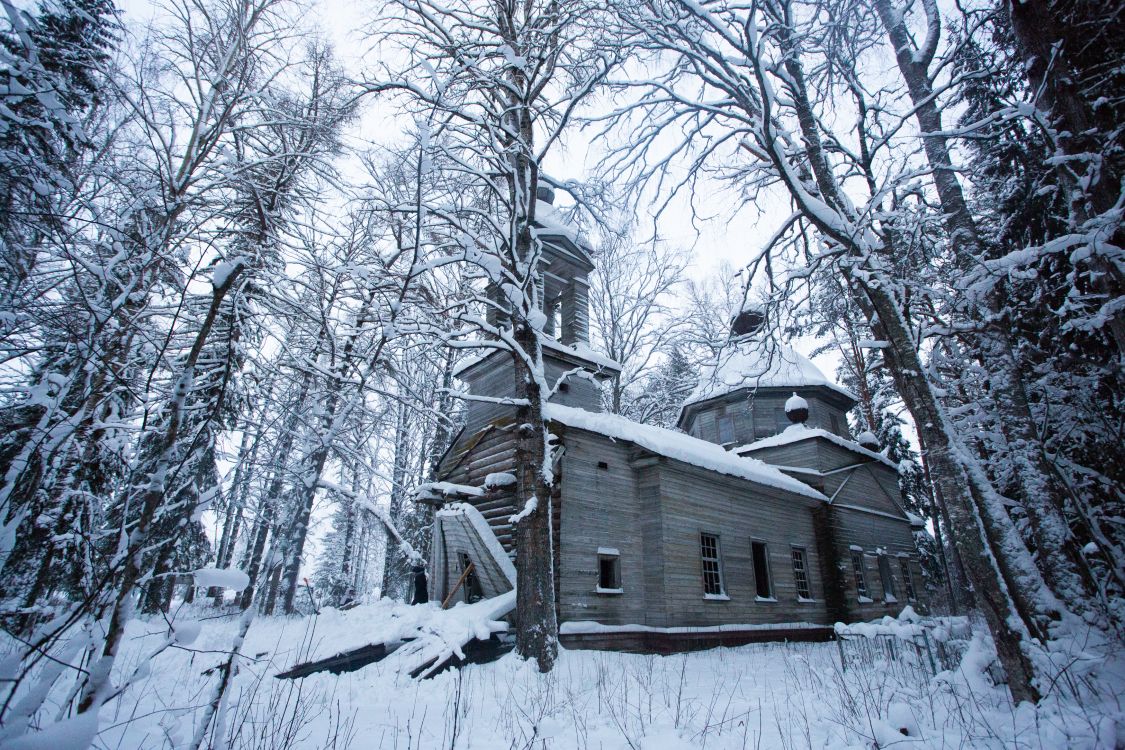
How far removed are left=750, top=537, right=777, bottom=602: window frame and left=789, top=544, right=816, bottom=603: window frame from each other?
146cm

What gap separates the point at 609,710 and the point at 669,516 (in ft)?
27.2

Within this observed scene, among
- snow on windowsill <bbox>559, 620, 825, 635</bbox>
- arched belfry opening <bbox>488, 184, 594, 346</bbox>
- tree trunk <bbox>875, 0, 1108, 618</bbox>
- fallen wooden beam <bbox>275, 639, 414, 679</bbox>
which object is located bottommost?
fallen wooden beam <bbox>275, 639, 414, 679</bbox>

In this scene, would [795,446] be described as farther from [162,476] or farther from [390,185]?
[162,476]

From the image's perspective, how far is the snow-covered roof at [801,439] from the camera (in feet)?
68.1

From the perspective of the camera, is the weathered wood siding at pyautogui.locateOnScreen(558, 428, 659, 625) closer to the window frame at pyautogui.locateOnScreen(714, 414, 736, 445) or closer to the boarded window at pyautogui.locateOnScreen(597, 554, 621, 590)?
the boarded window at pyautogui.locateOnScreen(597, 554, 621, 590)

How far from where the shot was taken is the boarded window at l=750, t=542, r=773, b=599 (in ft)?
54.9

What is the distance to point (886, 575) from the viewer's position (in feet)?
70.4

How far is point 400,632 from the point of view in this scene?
10.2 metres

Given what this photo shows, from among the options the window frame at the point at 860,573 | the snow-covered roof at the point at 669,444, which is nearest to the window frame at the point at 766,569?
the snow-covered roof at the point at 669,444

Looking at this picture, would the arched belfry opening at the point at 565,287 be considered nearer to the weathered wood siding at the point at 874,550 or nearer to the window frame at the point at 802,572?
the window frame at the point at 802,572

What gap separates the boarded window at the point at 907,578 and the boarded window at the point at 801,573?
7.00m

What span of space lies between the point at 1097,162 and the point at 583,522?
1067cm

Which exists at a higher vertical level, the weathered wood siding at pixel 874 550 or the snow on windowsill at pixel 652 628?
the weathered wood siding at pixel 874 550

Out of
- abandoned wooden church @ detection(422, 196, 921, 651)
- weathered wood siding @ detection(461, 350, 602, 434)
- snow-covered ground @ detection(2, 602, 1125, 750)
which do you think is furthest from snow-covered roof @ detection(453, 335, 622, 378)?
snow-covered ground @ detection(2, 602, 1125, 750)
